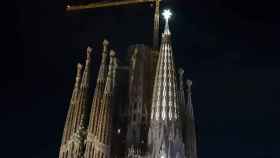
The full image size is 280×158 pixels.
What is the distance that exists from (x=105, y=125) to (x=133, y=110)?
9.55ft

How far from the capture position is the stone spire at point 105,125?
142 feet

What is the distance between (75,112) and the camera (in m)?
46.2

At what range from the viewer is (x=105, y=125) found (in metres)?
44.2

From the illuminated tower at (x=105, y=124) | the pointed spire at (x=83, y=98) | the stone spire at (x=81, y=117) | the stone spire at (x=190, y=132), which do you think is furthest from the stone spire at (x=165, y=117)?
the pointed spire at (x=83, y=98)

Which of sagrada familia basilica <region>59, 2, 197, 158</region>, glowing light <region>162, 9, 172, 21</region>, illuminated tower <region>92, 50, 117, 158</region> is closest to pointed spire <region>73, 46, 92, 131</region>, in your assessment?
sagrada familia basilica <region>59, 2, 197, 158</region>

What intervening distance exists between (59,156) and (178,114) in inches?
359

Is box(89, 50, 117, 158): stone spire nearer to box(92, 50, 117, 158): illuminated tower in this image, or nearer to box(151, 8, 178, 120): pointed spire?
box(92, 50, 117, 158): illuminated tower

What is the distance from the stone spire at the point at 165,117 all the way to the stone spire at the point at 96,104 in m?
4.00

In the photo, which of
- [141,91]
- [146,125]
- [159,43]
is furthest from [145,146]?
[159,43]

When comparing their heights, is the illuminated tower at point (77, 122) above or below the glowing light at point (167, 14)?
below

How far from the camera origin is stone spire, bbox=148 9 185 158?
43.1 m

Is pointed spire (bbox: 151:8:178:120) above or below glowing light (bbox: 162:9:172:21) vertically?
below

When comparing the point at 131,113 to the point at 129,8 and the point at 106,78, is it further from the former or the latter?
the point at 129,8

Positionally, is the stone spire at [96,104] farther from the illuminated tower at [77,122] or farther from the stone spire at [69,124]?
the stone spire at [69,124]
